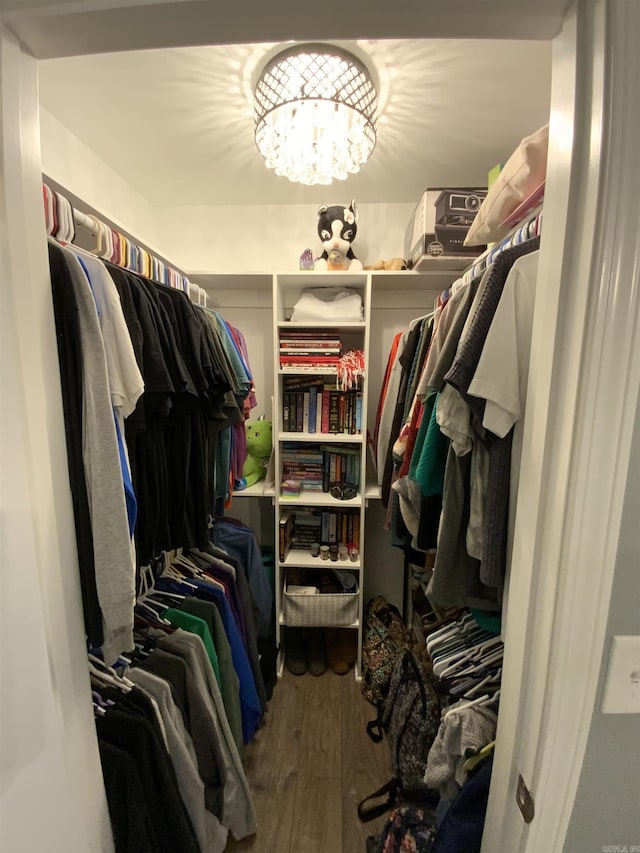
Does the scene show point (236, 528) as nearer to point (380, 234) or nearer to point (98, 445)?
point (98, 445)

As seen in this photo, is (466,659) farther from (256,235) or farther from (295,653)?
(256,235)

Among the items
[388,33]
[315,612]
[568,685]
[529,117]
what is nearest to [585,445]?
[568,685]

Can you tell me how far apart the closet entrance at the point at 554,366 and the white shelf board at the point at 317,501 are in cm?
118

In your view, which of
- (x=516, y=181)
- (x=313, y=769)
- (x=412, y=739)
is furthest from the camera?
(x=313, y=769)

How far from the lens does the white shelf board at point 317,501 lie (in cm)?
179

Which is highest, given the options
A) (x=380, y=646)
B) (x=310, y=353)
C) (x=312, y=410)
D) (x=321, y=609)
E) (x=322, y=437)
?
(x=310, y=353)

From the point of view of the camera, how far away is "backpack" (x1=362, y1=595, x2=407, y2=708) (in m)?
1.74

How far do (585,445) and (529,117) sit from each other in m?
1.37

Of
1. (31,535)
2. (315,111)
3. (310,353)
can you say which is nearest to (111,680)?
(31,535)

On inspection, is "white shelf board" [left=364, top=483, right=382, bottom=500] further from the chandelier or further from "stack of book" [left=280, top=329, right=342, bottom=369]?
the chandelier

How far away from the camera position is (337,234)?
1.70 meters

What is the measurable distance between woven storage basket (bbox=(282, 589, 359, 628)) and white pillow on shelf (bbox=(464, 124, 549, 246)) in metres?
1.68

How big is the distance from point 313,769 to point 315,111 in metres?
2.31

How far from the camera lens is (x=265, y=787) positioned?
1382mm
